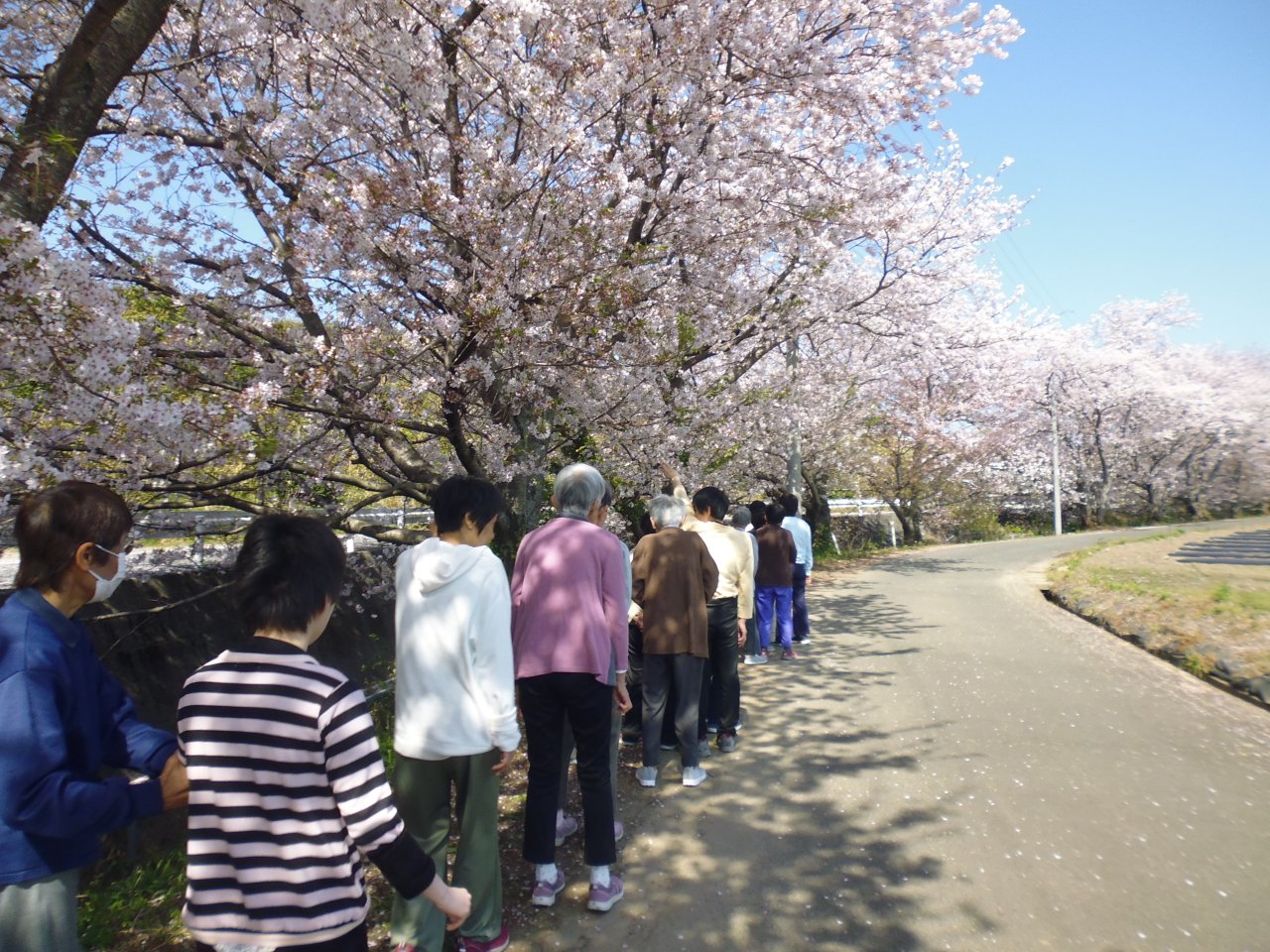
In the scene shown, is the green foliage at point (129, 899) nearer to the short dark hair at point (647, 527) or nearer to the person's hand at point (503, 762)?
the person's hand at point (503, 762)

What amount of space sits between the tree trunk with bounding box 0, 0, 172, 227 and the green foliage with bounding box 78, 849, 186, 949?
Result: 116 inches

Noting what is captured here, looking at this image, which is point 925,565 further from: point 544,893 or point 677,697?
point 544,893

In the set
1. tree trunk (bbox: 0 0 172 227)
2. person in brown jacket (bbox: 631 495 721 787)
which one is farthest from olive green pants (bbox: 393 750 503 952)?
tree trunk (bbox: 0 0 172 227)

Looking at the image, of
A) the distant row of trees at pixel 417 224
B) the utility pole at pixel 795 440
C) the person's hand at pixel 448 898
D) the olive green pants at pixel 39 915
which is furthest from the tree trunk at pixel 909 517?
the olive green pants at pixel 39 915

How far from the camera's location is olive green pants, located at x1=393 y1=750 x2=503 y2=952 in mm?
2627

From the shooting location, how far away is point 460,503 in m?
2.74

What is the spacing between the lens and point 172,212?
516 centimetres

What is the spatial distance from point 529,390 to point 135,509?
2.80 meters

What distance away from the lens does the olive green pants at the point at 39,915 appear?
1.56 m

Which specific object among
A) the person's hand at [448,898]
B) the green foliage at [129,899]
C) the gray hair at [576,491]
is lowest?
the green foliage at [129,899]

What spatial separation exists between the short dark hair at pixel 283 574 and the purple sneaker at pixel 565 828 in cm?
252

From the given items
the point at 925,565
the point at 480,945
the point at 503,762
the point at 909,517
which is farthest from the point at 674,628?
the point at 909,517

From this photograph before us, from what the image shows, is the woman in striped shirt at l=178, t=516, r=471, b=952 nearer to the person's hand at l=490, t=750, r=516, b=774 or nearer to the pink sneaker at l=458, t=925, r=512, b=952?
→ the person's hand at l=490, t=750, r=516, b=774

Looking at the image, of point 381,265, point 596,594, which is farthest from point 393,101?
point 596,594
